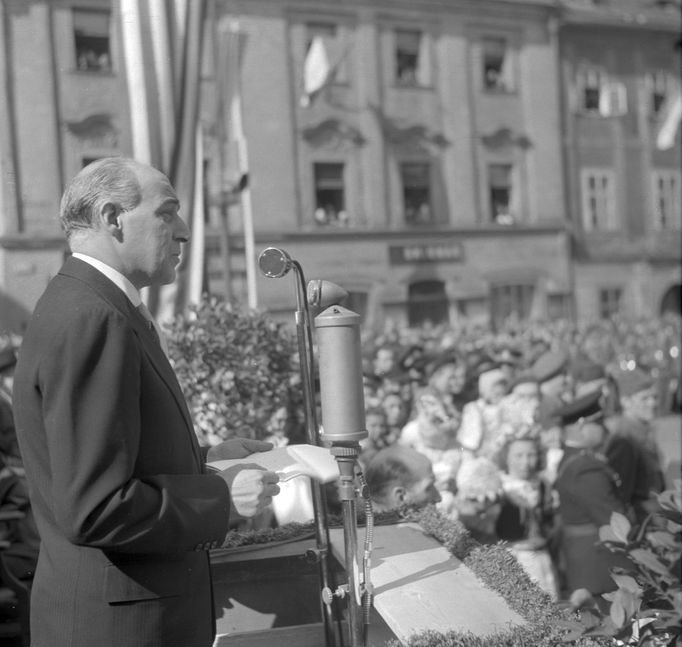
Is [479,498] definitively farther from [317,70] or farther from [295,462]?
[317,70]

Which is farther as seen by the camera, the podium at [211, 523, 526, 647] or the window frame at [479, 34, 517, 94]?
the window frame at [479, 34, 517, 94]

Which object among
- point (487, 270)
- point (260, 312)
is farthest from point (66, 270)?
point (487, 270)

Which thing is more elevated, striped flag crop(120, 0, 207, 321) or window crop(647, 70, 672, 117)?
window crop(647, 70, 672, 117)

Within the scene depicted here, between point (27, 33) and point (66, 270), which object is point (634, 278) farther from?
point (66, 270)

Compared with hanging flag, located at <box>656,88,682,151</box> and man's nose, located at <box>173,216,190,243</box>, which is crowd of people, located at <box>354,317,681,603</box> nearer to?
man's nose, located at <box>173,216,190,243</box>

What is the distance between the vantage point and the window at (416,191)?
68.1ft

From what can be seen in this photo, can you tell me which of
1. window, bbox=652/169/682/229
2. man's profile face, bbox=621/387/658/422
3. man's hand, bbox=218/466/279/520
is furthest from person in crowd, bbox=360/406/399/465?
window, bbox=652/169/682/229

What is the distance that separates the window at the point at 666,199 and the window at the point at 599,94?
6.78ft

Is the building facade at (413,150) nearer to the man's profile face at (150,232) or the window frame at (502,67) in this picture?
the window frame at (502,67)

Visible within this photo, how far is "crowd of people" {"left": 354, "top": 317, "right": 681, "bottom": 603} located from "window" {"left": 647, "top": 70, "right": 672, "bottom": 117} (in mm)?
18388

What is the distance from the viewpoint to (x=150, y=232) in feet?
6.16

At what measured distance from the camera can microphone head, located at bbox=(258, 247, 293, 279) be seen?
241 centimetres

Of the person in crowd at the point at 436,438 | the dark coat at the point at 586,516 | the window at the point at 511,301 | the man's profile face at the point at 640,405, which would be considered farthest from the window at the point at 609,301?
the dark coat at the point at 586,516

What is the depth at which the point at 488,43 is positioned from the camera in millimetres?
21578
